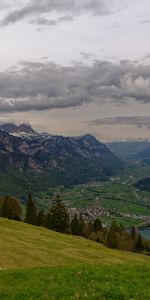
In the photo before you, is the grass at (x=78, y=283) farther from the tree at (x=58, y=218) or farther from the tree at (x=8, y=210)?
the tree at (x=8, y=210)

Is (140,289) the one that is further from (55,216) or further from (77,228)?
(77,228)

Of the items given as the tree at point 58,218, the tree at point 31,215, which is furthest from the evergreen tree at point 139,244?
the tree at point 31,215

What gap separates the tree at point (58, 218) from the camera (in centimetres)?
13700

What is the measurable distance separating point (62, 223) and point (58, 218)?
7.89 feet

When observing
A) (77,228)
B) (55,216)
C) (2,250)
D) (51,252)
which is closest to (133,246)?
(77,228)

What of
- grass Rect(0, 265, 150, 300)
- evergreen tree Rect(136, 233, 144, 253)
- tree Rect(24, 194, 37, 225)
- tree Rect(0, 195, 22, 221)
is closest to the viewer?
grass Rect(0, 265, 150, 300)

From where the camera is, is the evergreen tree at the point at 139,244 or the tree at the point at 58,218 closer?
the tree at the point at 58,218

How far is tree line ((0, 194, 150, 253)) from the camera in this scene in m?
138

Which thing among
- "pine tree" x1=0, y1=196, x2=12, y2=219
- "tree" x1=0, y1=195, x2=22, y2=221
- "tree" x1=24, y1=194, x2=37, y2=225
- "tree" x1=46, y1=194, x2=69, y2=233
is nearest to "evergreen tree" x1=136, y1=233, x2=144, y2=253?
"tree" x1=46, y1=194, x2=69, y2=233

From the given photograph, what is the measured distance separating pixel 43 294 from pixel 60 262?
120ft

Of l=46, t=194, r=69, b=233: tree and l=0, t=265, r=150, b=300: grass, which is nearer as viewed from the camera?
l=0, t=265, r=150, b=300: grass

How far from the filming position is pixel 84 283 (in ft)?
78.8

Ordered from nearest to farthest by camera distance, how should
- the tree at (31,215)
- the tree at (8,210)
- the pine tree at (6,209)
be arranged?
the tree at (8,210) < the pine tree at (6,209) < the tree at (31,215)

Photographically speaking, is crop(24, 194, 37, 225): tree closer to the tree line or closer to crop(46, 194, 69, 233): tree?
the tree line
